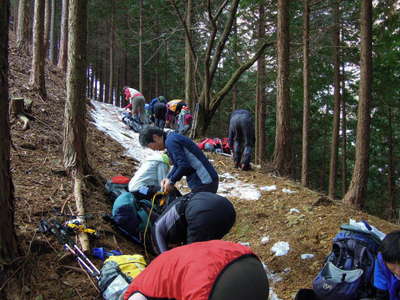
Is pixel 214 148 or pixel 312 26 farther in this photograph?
pixel 312 26

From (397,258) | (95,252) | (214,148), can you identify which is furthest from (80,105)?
(214,148)

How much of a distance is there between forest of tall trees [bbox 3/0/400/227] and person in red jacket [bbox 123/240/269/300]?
13.6ft

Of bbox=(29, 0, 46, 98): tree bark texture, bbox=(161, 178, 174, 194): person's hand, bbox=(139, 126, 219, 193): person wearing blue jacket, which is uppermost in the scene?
bbox=(29, 0, 46, 98): tree bark texture

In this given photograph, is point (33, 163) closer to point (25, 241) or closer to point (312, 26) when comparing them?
point (25, 241)

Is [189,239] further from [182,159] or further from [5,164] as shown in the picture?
[5,164]

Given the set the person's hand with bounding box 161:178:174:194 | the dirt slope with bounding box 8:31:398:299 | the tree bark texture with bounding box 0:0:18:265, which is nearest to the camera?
the tree bark texture with bounding box 0:0:18:265

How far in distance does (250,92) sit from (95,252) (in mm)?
19115

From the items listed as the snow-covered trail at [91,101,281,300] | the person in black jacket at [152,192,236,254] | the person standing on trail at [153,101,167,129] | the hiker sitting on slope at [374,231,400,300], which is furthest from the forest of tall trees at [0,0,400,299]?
the hiker sitting on slope at [374,231,400,300]

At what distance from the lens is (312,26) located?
14477 mm

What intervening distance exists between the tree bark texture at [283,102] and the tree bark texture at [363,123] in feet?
6.17

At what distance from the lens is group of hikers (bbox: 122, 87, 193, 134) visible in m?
12.8

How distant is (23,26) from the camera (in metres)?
13.7

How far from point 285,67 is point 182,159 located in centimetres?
615

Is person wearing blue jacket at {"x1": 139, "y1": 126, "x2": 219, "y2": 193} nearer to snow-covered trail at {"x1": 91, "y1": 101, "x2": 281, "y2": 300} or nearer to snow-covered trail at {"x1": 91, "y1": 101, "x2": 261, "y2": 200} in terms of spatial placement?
snow-covered trail at {"x1": 91, "y1": 101, "x2": 281, "y2": 300}
